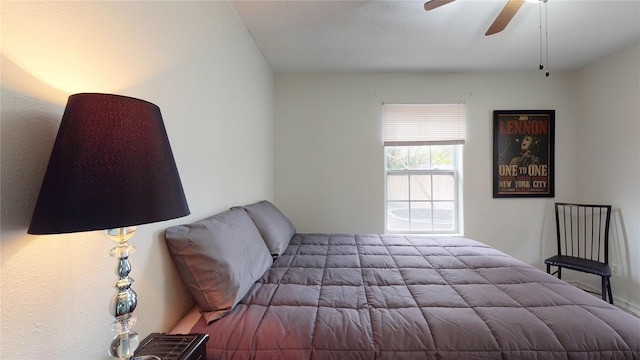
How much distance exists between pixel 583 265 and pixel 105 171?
3496mm

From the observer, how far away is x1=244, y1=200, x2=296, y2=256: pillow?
1.78 m

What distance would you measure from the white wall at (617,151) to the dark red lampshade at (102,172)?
12.1ft

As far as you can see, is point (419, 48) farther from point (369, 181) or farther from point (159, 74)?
point (159, 74)

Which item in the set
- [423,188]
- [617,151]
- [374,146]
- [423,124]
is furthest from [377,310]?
[617,151]

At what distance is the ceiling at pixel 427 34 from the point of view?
74.6 inches

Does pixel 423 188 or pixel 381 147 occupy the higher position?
pixel 381 147

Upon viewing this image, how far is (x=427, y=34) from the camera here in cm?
224

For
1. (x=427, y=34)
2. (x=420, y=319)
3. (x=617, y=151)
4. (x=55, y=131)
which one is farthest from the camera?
(x=617, y=151)

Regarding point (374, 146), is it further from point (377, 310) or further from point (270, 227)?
point (377, 310)

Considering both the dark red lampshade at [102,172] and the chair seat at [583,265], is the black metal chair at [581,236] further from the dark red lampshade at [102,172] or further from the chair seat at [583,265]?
the dark red lampshade at [102,172]

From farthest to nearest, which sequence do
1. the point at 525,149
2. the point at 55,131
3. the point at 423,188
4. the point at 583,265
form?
the point at 423,188
the point at 525,149
the point at 583,265
the point at 55,131

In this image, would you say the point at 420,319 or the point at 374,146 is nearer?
the point at 420,319

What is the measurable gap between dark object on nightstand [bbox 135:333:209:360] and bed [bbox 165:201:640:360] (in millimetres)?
115

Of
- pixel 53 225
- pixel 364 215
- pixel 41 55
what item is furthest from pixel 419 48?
pixel 53 225
